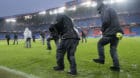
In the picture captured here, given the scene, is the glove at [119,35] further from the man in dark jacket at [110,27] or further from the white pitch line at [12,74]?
the white pitch line at [12,74]

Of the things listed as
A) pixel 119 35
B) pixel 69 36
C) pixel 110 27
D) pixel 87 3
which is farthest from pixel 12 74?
pixel 87 3

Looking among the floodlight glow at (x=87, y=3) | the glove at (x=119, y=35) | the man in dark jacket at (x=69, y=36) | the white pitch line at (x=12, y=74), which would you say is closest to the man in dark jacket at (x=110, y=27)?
the glove at (x=119, y=35)

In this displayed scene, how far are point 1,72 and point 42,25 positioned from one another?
9459 cm

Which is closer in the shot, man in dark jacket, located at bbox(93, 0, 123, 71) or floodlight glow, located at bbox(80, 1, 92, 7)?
man in dark jacket, located at bbox(93, 0, 123, 71)

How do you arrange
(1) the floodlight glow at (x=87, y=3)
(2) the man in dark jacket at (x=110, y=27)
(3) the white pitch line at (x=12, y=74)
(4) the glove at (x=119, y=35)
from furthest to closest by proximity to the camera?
(1) the floodlight glow at (x=87, y=3)
(2) the man in dark jacket at (x=110, y=27)
(4) the glove at (x=119, y=35)
(3) the white pitch line at (x=12, y=74)

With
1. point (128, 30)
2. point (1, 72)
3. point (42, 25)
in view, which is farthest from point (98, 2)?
point (42, 25)

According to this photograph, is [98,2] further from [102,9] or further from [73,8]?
[73,8]

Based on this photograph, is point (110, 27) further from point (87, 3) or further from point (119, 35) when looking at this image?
point (87, 3)

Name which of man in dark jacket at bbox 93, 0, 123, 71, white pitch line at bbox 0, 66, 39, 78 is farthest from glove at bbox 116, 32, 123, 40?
white pitch line at bbox 0, 66, 39, 78

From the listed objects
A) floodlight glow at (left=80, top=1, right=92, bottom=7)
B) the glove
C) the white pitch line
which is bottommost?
the white pitch line

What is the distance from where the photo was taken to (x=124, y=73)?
28.8 ft

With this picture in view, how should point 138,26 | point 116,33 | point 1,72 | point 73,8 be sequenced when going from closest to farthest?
1. point 1,72
2. point 116,33
3. point 138,26
4. point 73,8

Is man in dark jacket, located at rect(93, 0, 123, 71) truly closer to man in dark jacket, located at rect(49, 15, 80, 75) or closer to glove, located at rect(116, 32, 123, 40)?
glove, located at rect(116, 32, 123, 40)

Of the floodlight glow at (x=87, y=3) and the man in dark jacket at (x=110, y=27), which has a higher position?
the floodlight glow at (x=87, y=3)
